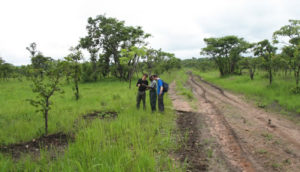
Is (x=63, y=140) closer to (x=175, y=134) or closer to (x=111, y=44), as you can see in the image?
(x=175, y=134)

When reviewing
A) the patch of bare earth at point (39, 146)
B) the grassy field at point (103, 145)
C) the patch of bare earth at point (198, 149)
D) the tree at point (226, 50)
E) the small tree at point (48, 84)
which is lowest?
the patch of bare earth at point (198, 149)

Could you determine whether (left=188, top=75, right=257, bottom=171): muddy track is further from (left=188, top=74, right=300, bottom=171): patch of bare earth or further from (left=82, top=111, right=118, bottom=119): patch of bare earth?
(left=82, top=111, right=118, bottom=119): patch of bare earth

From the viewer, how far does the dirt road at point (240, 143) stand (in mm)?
3459

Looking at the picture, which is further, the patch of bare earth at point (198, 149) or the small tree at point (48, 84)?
the small tree at point (48, 84)

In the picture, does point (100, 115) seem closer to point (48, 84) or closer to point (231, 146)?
point (48, 84)

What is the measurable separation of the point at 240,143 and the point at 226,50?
97.7 feet

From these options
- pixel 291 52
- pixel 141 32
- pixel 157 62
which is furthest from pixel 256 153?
pixel 157 62

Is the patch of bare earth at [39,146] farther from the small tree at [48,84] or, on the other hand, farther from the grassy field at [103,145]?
the small tree at [48,84]

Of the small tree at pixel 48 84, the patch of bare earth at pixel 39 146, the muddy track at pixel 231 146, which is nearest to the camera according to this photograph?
the muddy track at pixel 231 146

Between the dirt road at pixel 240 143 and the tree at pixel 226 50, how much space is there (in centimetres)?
2533

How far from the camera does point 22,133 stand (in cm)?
491

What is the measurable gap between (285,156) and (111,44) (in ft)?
92.6

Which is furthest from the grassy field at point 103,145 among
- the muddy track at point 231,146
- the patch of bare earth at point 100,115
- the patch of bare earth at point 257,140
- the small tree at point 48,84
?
the patch of bare earth at point 257,140

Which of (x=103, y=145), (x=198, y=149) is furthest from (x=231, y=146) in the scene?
(x=103, y=145)
